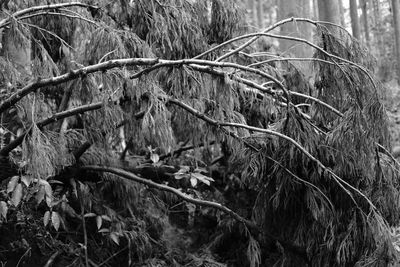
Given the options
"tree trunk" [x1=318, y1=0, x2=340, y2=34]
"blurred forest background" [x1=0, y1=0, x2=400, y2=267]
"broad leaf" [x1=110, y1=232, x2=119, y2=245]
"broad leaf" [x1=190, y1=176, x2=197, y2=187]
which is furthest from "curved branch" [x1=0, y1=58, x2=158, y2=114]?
"tree trunk" [x1=318, y1=0, x2=340, y2=34]

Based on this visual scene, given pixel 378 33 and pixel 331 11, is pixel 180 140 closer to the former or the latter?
pixel 331 11

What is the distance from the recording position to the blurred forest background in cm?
330

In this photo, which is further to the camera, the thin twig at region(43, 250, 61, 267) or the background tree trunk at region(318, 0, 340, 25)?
the background tree trunk at region(318, 0, 340, 25)

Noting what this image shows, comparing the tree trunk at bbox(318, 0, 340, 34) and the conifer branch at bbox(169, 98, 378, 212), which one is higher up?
the tree trunk at bbox(318, 0, 340, 34)

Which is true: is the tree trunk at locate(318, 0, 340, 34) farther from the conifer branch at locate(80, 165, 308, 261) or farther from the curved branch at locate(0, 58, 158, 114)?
the curved branch at locate(0, 58, 158, 114)

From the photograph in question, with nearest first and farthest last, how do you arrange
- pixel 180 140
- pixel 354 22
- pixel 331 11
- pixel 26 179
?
pixel 26 179, pixel 180 140, pixel 331 11, pixel 354 22

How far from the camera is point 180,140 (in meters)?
5.06

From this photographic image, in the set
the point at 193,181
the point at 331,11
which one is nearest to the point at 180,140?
the point at 193,181

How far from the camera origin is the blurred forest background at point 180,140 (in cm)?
330

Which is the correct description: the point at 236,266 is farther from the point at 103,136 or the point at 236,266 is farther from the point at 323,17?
the point at 323,17

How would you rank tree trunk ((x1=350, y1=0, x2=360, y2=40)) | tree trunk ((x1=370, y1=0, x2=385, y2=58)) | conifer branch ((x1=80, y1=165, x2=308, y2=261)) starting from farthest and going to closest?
tree trunk ((x1=370, y1=0, x2=385, y2=58)), tree trunk ((x1=350, y1=0, x2=360, y2=40)), conifer branch ((x1=80, y1=165, x2=308, y2=261))

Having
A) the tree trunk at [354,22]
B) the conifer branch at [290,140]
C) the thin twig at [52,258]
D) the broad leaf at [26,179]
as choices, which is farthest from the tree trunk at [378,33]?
the broad leaf at [26,179]

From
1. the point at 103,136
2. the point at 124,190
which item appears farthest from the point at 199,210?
the point at 103,136

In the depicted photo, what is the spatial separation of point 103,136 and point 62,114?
0.56 metres
